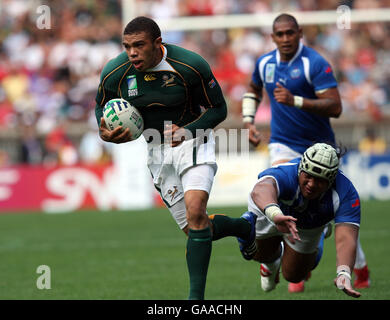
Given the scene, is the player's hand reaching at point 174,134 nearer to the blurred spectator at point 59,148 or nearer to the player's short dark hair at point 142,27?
the player's short dark hair at point 142,27

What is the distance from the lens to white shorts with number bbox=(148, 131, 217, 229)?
6199mm

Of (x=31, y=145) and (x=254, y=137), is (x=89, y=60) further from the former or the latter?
(x=254, y=137)

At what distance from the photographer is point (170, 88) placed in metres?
6.27

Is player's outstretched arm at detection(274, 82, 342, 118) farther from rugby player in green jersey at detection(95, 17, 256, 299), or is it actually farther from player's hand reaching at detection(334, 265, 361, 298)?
player's hand reaching at detection(334, 265, 361, 298)

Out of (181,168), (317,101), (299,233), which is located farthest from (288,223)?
(317,101)

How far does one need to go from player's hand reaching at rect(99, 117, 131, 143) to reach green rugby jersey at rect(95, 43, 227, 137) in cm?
Result: 31

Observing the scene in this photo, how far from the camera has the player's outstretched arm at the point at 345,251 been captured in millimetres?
5473

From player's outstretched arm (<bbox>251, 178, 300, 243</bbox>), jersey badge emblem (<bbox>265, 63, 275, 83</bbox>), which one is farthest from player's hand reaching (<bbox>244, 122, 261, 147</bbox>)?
player's outstretched arm (<bbox>251, 178, 300, 243</bbox>)

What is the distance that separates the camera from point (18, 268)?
934cm

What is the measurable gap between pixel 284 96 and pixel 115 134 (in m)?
2.00

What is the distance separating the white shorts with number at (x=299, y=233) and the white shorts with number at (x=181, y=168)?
67cm

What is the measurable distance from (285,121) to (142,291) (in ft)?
7.60

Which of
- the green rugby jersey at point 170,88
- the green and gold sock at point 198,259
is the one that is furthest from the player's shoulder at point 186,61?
the green and gold sock at point 198,259

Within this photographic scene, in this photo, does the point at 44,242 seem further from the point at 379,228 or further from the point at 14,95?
the point at 14,95
